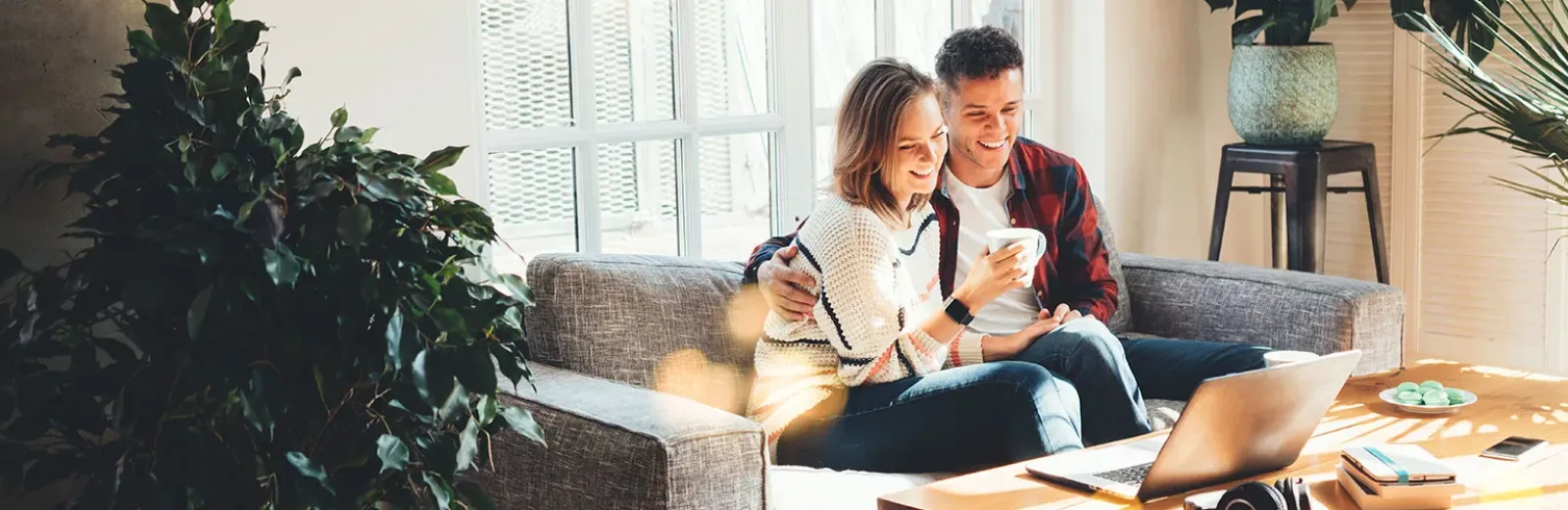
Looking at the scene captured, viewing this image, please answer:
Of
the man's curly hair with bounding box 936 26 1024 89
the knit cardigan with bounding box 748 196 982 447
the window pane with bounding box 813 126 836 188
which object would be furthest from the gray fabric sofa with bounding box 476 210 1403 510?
the window pane with bounding box 813 126 836 188

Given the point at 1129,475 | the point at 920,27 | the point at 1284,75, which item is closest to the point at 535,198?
the point at 920,27

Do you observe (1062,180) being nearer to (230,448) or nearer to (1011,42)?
(1011,42)

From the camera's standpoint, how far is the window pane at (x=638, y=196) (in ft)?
9.96

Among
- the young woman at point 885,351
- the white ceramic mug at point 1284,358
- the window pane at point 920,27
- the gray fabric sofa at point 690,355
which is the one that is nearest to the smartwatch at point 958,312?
the young woman at point 885,351

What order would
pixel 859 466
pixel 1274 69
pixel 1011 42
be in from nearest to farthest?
pixel 859 466 → pixel 1011 42 → pixel 1274 69

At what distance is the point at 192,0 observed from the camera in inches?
73.8

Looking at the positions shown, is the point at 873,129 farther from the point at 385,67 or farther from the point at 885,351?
the point at 385,67

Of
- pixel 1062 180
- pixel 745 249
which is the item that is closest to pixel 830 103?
pixel 745 249

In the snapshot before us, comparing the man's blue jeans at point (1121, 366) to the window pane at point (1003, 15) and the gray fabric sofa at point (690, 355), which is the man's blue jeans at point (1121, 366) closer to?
the gray fabric sofa at point (690, 355)

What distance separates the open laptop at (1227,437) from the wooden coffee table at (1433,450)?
2cm

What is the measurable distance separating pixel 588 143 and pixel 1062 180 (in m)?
0.91

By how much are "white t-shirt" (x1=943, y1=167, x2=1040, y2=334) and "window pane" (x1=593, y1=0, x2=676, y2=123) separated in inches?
22.9

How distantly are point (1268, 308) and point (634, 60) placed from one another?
1297mm

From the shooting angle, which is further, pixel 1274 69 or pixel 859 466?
pixel 1274 69
